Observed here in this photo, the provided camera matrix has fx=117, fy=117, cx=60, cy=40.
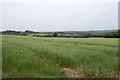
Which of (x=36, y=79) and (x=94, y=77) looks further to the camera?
(x=94, y=77)

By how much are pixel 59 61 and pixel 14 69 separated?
1.67 meters

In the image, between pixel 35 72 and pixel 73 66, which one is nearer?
pixel 35 72

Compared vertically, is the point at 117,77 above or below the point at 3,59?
below

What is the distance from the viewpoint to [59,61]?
4.31 m


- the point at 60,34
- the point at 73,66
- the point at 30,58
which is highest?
the point at 60,34

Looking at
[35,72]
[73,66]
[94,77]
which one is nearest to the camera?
[35,72]

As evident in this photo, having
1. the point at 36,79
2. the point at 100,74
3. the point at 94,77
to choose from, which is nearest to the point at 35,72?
the point at 36,79

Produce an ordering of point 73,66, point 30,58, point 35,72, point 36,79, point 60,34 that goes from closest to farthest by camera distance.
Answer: point 36,79 → point 35,72 → point 30,58 → point 73,66 → point 60,34

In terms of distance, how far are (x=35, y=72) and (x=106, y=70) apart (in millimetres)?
2412

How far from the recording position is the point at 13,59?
3.50m

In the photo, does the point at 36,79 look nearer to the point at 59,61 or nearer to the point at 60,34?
the point at 59,61

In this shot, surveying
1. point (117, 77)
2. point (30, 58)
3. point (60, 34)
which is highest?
point (60, 34)

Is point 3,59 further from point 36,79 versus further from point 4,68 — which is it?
point 36,79

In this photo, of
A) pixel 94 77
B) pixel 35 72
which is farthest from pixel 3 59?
pixel 94 77
